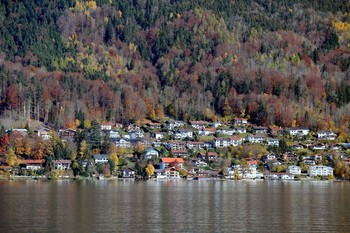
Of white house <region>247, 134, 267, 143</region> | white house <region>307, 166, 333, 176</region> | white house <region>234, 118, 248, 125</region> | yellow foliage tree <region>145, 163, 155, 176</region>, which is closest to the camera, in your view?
yellow foliage tree <region>145, 163, 155, 176</region>

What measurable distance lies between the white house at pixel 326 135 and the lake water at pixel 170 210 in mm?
46112

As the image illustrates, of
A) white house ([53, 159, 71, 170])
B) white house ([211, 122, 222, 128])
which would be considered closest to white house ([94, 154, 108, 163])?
white house ([53, 159, 71, 170])

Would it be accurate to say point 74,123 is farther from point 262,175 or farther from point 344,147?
point 344,147

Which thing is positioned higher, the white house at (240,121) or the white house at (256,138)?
the white house at (240,121)

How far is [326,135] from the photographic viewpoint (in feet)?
424

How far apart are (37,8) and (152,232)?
139980 millimetres

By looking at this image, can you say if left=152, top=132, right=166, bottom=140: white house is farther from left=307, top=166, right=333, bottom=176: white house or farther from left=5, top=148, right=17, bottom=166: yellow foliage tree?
left=5, top=148, right=17, bottom=166: yellow foliage tree

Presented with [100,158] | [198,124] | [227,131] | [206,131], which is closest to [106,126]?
[206,131]

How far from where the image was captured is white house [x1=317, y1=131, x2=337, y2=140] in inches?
5049

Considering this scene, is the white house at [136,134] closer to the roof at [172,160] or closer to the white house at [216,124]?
the roof at [172,160]

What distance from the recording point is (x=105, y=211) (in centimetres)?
5791

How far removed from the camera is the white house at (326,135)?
128 metres

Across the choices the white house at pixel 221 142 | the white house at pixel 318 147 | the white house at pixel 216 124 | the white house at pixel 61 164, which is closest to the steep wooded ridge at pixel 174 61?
the white house at pixel 216 124

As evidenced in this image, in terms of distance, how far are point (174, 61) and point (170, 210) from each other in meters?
110
